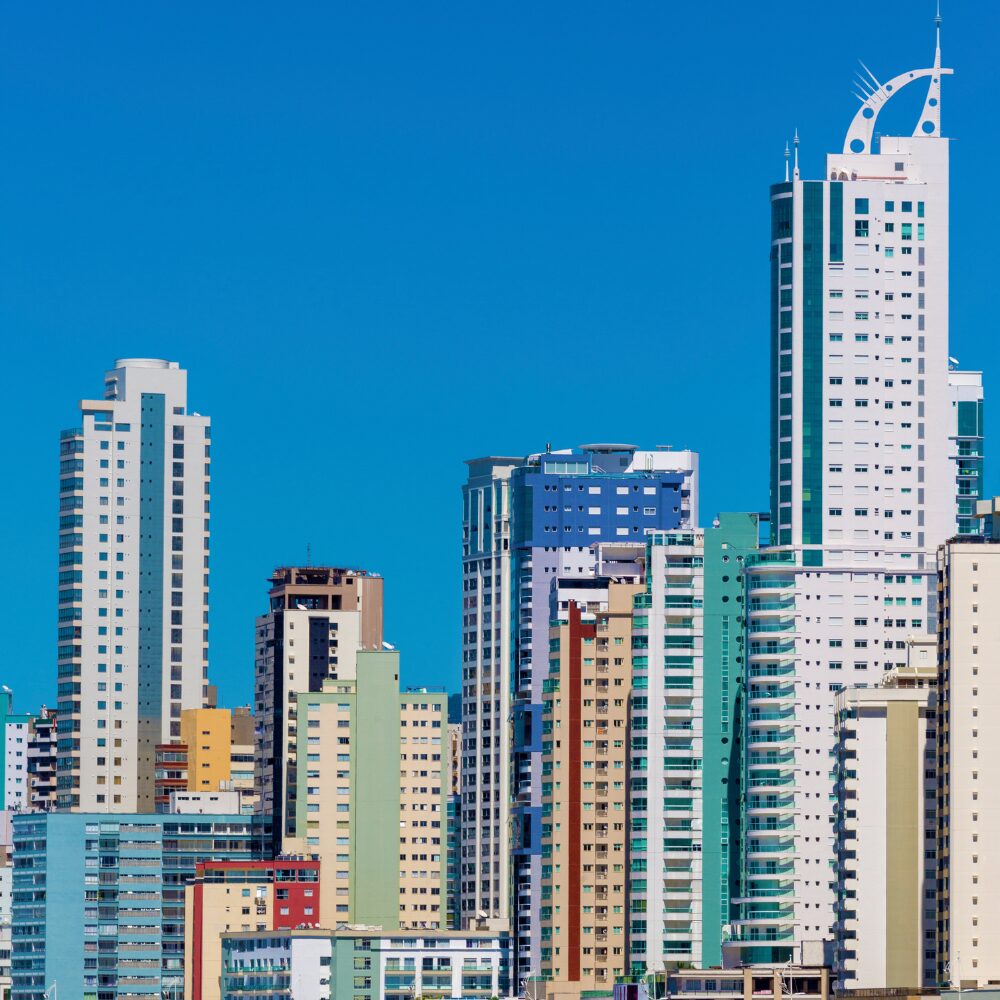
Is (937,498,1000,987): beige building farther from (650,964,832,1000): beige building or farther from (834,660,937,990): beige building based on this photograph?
(650,964,832,1000): beige building

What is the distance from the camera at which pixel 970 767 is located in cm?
16400

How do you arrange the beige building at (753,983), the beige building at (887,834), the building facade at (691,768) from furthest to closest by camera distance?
the building facade at (691,768) → the beige building at (887,834) → the beige building at (753,983)

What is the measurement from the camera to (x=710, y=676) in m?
198

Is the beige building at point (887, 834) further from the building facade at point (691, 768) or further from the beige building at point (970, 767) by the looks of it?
the building facade at point (691, 768)

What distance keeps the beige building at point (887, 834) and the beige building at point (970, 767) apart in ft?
17.7

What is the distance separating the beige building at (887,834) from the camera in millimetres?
172000

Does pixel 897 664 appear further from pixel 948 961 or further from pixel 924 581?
pixel 948 961

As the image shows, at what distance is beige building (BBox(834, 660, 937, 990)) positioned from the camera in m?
172

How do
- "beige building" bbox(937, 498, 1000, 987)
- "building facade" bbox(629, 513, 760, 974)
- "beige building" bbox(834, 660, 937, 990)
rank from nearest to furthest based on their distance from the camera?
"beige building" bbox(937, 498, 1000, 987)
"beige building" bbox(834, 660, 937, 990)
"building facade" bbox(629, 513, 760, 974)

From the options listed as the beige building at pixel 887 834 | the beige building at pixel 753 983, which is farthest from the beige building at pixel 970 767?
the beige building at pixel 753 983

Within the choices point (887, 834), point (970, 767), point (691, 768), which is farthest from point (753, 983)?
point (691, 768)

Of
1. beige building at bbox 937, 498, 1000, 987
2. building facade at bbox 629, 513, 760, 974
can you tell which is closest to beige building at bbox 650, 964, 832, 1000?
beige building at bbox 937, 498, 1000, 987

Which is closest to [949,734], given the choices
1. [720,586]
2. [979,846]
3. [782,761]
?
[979,846]

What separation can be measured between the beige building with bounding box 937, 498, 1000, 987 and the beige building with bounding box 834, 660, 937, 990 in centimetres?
540
